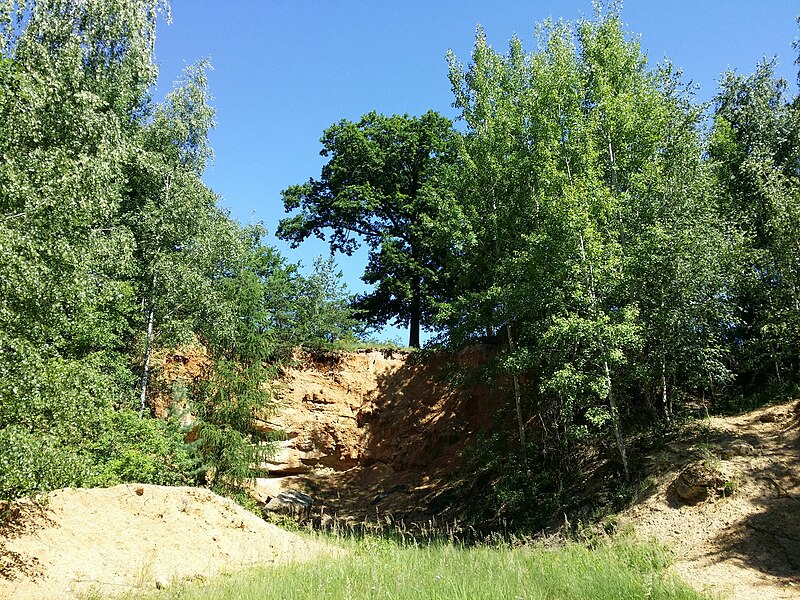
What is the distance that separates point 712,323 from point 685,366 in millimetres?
1194

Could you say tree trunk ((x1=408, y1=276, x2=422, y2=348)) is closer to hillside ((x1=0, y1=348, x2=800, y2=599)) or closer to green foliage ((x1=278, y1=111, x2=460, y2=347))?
green foliage ((x1=278, y1=111, x2=460, y2=347))

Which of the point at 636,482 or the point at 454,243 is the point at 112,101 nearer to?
the point at 454,243

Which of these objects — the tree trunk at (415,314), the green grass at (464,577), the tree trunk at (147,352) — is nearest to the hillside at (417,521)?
the green grass at (464,577)

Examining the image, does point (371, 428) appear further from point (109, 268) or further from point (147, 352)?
point (109, 268)

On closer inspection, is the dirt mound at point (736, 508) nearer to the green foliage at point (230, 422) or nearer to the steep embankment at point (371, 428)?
the steep embankment at point (371, 428)

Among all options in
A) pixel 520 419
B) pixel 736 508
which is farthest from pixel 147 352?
pixel 736 508

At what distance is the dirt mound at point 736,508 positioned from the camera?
340 inches

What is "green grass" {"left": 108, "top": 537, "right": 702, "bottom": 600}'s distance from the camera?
728 cm

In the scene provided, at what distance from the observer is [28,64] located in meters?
15.7

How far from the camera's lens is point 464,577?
7621mm

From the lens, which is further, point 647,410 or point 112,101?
point 112,101

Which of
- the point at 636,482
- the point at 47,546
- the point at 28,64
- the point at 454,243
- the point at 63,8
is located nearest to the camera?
the point at 47,546

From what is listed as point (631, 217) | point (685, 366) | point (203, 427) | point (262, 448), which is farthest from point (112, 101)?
point (685, 366)

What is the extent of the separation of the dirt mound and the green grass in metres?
0.70
